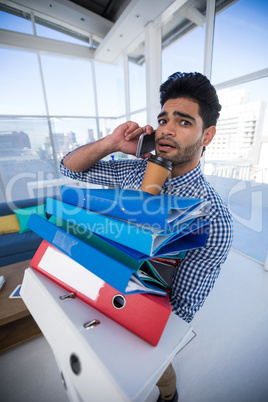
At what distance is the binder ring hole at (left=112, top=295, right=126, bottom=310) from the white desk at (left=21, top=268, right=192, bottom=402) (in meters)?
0.03

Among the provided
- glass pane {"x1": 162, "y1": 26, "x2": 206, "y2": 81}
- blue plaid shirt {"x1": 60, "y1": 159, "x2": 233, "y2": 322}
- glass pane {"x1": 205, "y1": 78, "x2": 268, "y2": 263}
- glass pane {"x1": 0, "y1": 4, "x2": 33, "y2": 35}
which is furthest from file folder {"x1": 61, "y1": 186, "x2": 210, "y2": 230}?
glass pane {"x1": 0, "y1": 4, "x2": 33, "y2": 35}

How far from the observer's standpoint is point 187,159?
645 millimetres

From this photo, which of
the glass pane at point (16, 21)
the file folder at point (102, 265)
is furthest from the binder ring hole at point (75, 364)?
the glass pane at point (16, 21)

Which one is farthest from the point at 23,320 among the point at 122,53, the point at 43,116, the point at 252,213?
the point at 122,53

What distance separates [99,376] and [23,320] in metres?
1.61

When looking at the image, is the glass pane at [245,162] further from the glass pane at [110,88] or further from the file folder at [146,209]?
the glass pane at [110,88]

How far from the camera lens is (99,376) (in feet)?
0.83

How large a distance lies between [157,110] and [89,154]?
324 centimetres

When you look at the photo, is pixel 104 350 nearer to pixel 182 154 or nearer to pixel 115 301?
pixel 115 301

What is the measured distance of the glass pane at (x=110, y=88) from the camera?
4.99m

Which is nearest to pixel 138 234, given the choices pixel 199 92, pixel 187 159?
pixel 187 159

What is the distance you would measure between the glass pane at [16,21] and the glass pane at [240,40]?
4139mm

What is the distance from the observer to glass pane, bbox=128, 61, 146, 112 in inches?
165

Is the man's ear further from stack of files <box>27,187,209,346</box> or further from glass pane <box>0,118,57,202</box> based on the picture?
glass pane <box>0,118,57,202</box>
